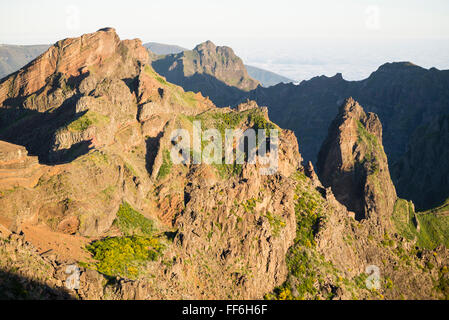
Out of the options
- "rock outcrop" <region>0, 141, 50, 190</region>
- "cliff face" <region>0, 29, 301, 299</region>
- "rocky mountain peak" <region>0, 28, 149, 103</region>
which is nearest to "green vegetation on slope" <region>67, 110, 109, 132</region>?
"cliff face" <region>0, 29, 301, 299</region>

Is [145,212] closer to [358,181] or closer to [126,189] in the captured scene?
[126,189]

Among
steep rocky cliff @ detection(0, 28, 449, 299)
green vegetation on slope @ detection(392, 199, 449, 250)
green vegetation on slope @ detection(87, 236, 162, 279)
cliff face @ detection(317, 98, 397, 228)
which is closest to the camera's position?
steep rocky cliff @ detection(0, 28, 449, 299)

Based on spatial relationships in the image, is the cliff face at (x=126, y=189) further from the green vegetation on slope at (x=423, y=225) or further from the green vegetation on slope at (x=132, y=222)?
the green vegetation on slope at (x=423, y=225)

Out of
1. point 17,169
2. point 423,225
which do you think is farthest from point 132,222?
point 423,225

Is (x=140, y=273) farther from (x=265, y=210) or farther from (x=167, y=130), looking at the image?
(x=167, y=130)

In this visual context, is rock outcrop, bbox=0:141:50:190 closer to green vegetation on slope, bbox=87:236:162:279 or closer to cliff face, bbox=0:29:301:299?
cliff face, bbox=0:29:301:299

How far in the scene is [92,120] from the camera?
109250 mm

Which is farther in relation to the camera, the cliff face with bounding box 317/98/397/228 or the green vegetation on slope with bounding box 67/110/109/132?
the cliff face with bounding box 317/98/397/228

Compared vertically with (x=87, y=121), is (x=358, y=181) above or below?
below

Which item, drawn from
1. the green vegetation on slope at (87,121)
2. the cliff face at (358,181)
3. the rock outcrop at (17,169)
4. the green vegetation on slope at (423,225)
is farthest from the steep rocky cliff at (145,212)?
the cliff face at (358,181)

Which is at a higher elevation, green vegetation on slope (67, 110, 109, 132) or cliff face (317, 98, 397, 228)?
green vegetation on slope (67, 110, 109, 132)

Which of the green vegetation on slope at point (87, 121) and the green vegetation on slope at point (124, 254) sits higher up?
the green vegetation on slope at point (87, 121)

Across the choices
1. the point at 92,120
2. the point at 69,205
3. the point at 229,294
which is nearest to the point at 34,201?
the point at 69,205
